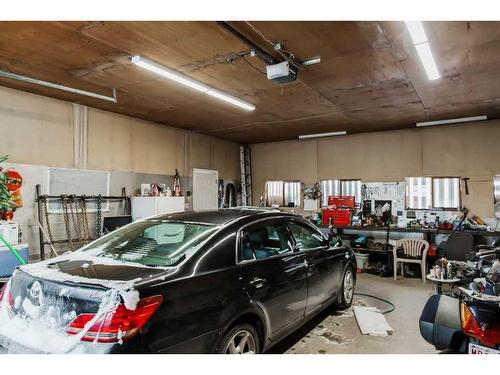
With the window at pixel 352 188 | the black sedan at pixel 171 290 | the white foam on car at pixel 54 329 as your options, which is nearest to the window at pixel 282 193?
the window at pixel 352 188

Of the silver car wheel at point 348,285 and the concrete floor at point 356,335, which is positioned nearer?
the concrete floor at point 356,335

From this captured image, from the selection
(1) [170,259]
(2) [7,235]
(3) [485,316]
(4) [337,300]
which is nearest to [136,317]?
(1) [170,259]

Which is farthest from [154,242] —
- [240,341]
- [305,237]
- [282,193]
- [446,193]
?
[282,193]

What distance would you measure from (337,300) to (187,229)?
8.02 feet

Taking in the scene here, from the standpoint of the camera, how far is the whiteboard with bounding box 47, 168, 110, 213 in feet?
17.8

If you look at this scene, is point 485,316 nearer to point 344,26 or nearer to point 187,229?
point 187,229

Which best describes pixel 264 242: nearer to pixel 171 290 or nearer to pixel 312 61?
pixel 171 290

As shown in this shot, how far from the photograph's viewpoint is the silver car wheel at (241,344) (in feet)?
7.41

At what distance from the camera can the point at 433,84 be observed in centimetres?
473

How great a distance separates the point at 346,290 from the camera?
428 cm

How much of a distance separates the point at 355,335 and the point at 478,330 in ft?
5.73

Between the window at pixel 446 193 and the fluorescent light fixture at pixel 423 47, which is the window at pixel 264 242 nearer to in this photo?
the fluorescent light fixture at pixel 423 47

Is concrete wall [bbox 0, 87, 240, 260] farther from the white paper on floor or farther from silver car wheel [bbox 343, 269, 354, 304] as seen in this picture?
the white paper on floor

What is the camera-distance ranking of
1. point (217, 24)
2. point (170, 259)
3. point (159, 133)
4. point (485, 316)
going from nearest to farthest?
point (485, 316) < point (170, 259) < point (217, 24) < point (159, 133)
